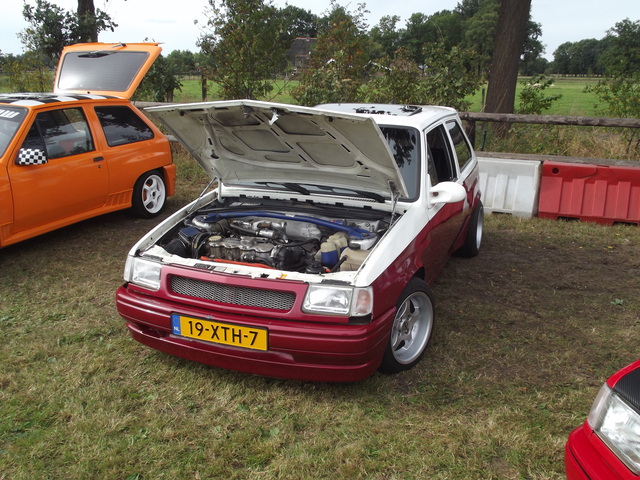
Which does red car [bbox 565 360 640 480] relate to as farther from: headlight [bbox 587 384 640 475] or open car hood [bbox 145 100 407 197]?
open car hood [bbox 145 100 407 197]

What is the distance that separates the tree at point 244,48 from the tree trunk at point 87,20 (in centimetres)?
482

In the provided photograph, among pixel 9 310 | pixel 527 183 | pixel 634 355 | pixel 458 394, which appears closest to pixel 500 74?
pixel 527 183

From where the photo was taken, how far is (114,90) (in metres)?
7.01

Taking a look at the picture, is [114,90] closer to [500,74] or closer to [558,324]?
[558,324]

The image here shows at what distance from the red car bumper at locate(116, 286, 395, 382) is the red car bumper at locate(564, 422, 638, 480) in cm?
113

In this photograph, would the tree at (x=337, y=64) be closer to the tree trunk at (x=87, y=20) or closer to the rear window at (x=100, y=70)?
the rear window at (x=100, y=70)

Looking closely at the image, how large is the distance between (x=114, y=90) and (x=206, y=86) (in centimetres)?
448

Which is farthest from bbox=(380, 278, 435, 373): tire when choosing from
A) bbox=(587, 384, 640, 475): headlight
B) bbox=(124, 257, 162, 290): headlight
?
bbox=(124, 257, 162, 290): headlight

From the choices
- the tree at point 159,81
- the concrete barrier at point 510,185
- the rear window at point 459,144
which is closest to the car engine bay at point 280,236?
the rear window at point 459,144

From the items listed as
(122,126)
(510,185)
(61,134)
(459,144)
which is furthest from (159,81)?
(459,144)

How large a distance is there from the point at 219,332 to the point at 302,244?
0.89m

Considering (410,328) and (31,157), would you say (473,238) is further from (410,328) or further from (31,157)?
(31,157)

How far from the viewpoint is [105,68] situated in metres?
7.16

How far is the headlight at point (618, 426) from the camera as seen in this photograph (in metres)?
1.82
